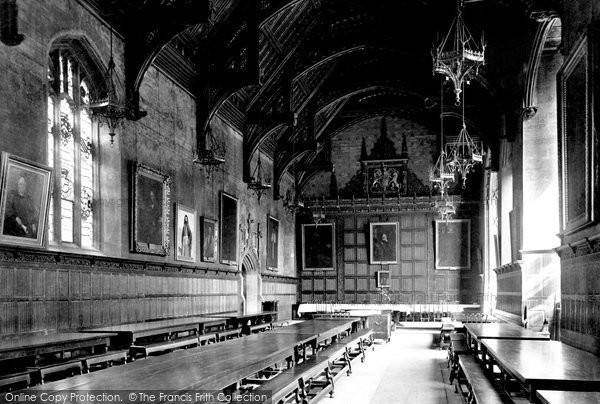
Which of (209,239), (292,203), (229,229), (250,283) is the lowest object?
(250,283)

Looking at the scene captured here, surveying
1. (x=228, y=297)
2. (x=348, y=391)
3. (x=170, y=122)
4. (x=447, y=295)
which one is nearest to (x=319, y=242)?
(x=447, y=295)

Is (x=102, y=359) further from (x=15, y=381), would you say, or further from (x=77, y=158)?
(x=77, y=158)

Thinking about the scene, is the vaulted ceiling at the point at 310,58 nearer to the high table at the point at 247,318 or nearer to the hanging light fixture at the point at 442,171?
the hanging light fixture at the point at 442,171

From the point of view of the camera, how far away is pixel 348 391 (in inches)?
324

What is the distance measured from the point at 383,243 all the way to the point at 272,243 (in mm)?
5335

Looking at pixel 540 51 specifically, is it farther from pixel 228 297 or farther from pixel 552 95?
pixel 228 297

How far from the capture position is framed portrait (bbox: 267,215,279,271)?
65.7ft

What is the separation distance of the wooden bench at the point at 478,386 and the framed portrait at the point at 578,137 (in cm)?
207

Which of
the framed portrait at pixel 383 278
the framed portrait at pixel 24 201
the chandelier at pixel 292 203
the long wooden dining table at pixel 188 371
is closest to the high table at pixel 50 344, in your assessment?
the framed portrait at pixel 24 201

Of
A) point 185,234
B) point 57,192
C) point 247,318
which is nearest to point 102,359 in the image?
point 57,192

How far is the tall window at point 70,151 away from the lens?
8773 millimetres

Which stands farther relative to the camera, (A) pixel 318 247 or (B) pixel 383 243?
(A) pixel 318 247

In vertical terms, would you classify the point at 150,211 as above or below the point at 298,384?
above

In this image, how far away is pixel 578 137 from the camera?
7160 millimetres
